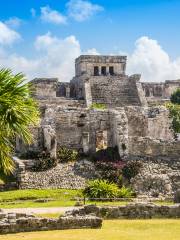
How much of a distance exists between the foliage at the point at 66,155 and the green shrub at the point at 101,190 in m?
6.79

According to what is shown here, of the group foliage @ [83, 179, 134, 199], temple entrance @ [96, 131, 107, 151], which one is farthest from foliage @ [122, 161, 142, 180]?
temple entrance @ [96, 131, 107, 151]

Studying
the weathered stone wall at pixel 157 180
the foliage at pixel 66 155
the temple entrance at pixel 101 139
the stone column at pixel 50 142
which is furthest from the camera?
the temple entrance at pixel 101 139

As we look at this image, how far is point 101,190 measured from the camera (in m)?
31.7

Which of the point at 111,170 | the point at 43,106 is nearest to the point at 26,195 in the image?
the point at 111,170

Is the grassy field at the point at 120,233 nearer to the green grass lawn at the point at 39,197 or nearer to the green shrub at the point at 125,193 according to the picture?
the green grass lawn at the point at 39,197

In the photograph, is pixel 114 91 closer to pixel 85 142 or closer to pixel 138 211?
pixel 85 142

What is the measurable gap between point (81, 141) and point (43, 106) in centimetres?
667

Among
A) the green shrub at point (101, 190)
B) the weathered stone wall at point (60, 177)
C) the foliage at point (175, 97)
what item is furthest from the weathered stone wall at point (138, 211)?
the foliage at point (175, 97)

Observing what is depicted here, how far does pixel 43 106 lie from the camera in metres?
46.7

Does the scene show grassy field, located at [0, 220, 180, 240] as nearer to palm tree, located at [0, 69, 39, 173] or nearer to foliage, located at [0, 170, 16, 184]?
palm tree, located at [0, 69, 39, 173]

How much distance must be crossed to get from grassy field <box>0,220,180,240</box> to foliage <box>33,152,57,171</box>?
1521 centimetres

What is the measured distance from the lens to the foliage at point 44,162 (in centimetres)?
3688

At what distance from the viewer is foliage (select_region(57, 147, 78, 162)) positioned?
38.9 meters

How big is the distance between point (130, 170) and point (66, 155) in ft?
15.9
